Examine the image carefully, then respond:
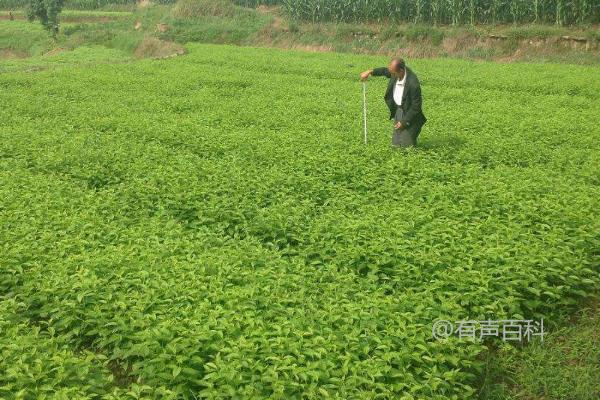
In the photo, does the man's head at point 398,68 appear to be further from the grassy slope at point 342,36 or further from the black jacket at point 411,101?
the grassy slope at point 342,36

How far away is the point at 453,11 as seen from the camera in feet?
139

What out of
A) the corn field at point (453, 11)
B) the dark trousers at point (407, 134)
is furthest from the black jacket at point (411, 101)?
the corn field at point (453, 11)

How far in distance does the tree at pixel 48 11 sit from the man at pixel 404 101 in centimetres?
4687

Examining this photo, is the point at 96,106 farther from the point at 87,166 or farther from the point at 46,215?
the point at 46,215

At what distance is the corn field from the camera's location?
123 feet

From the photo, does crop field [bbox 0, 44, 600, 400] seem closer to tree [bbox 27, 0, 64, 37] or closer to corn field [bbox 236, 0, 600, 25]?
corn field [bbox 236, 0, 600, 25]

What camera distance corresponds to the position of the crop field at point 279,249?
17.1 feet

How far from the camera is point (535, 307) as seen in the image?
6590mm

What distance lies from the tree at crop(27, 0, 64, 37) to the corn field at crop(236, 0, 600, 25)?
21066 millimetres

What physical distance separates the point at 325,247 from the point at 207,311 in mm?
2163

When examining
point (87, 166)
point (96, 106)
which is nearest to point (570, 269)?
point (87, 166)

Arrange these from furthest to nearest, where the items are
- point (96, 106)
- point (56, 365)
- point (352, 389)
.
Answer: point (96, 106) < point (56, 365) < point (352, 389)

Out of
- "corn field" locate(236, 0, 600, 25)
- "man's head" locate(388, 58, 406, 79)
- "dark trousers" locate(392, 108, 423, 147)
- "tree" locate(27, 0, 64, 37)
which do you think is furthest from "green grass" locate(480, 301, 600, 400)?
"tree" locate(27, 0, 64, 37)

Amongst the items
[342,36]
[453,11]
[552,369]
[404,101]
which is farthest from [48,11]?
[552,369]
